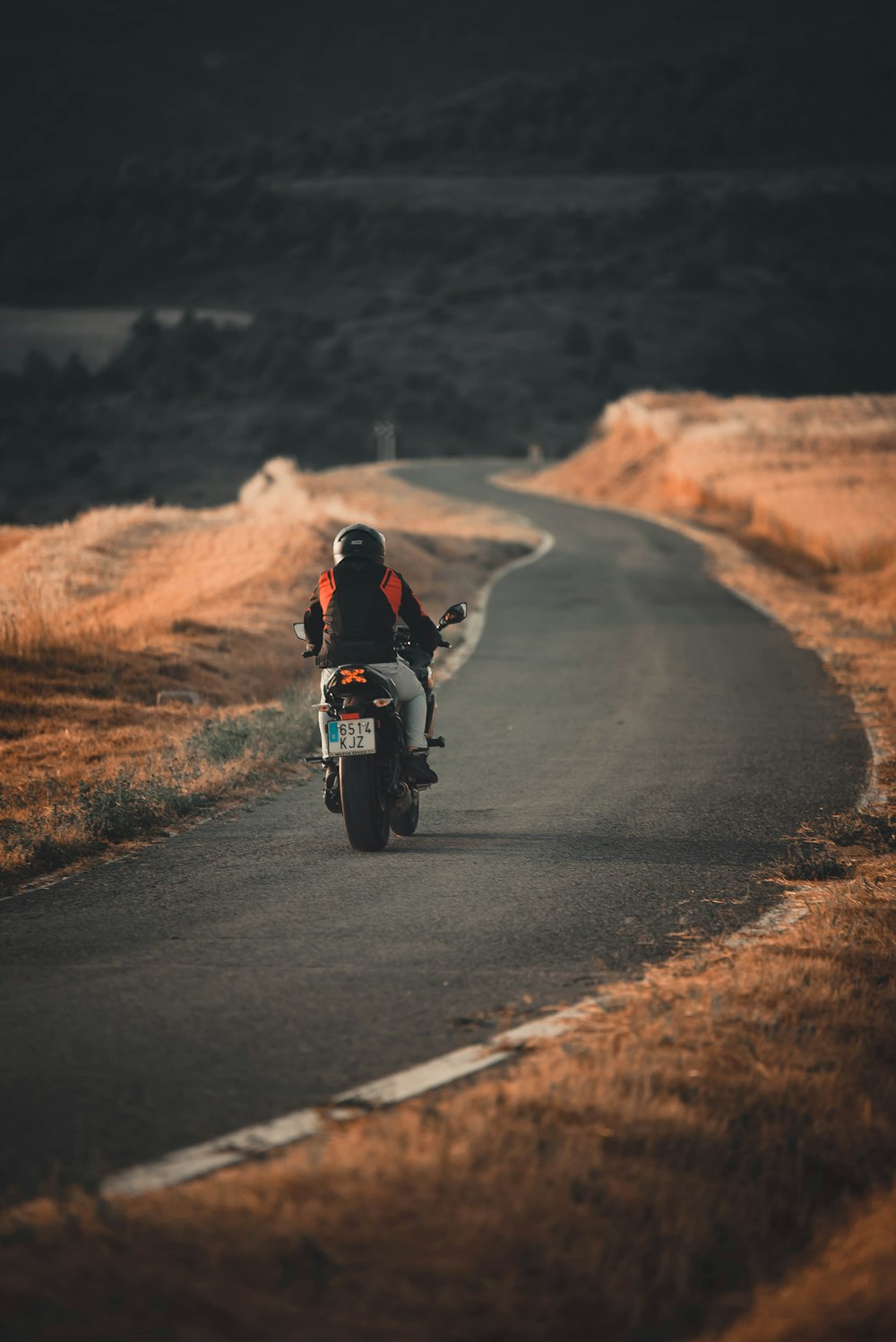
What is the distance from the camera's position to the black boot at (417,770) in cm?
872

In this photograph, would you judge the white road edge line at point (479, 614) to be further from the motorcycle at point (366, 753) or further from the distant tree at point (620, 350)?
the distant tree at point (620, 350)

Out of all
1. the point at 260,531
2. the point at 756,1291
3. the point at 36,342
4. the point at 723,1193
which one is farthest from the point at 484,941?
the point at 36,342

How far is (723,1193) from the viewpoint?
4.21m

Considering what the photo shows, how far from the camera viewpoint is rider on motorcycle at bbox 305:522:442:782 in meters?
8.67

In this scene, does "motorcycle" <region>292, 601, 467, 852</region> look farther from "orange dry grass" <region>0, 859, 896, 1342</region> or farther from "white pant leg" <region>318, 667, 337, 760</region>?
"orange dry grass" <region>0, 859, 896, 1342</region>

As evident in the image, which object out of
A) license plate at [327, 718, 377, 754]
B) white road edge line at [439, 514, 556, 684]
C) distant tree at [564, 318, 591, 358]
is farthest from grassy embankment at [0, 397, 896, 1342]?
distant tree at [564, 318, 591, 358]

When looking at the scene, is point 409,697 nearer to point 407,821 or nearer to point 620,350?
point 407,821

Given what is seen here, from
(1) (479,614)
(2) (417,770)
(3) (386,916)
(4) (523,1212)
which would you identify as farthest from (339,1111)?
(1) (479,614)

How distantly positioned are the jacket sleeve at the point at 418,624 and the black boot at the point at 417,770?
716 millimetres

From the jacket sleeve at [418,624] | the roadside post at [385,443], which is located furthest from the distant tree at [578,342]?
the jacket sleeve at [418,624]

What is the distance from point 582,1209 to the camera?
13.2ft

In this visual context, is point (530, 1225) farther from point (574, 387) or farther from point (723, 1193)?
point (574, 387)

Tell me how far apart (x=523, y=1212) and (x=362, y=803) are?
4506mm

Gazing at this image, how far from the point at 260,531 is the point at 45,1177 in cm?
2212
